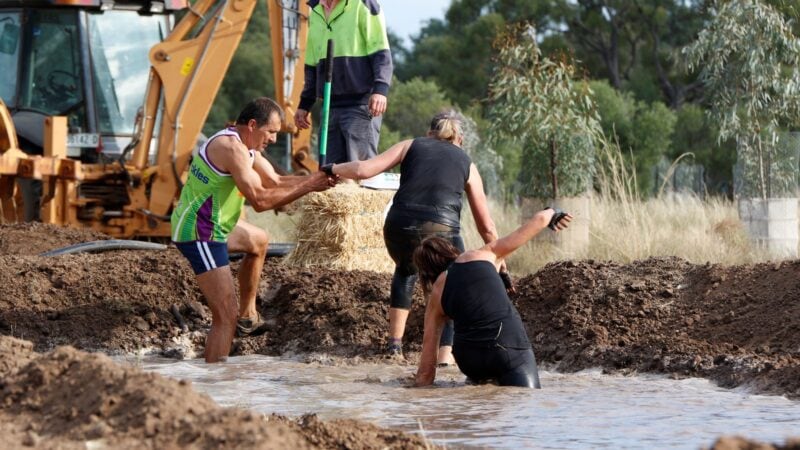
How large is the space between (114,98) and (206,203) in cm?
764

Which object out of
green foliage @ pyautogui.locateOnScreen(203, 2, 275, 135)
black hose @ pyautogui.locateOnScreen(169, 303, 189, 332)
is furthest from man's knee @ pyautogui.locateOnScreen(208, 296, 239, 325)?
green foliage @ pyautogui.locateOnScreen(203, 2, 275, 135)

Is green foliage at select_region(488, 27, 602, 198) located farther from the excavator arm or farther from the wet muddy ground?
the wet muddy ground

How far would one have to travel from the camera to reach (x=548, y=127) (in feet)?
52.8

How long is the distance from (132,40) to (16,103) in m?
1.65

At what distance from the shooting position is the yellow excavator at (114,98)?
49.1 ft

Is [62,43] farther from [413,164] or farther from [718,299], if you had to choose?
[718,299]

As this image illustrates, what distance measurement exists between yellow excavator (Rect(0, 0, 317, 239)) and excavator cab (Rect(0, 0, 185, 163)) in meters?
0.01

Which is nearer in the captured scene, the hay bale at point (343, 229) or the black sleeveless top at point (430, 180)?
the black sleeveless top at point (430, 180)

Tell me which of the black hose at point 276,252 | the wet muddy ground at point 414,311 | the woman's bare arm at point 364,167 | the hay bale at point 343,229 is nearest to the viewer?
the woman's bare arm at point 364,167

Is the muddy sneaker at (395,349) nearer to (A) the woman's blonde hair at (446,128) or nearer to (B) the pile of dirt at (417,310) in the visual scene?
(B) the pile of dirt at (417,310)

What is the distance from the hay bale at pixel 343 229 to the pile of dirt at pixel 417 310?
32cm

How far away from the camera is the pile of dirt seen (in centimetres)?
929

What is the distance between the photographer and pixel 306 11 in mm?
14945

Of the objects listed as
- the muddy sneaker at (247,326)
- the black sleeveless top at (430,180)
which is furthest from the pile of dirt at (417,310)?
the black sleeveless top at (430,180)
